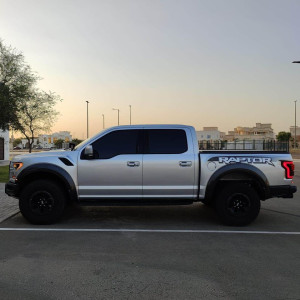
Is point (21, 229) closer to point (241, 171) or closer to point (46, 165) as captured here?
point (46, 165)

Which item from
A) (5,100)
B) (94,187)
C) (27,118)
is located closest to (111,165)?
(94,187)

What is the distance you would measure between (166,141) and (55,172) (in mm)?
2311

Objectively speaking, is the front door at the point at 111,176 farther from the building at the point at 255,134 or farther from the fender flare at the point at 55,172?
the building at the point at 255,134

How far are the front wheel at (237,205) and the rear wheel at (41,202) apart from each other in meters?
3.19

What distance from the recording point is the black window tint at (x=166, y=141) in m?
6.97

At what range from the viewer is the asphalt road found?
12.6 ft

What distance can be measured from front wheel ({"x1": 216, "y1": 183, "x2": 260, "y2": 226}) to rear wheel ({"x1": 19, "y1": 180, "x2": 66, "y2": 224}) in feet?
10.5

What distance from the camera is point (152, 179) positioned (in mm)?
6844

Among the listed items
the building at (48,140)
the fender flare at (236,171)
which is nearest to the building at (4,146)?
the fender flare at (236,171)

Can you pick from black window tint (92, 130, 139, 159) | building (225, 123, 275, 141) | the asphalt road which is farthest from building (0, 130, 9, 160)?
building (225, 123, 275, 141)

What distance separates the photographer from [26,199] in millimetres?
6836

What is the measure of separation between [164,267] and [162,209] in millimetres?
4045

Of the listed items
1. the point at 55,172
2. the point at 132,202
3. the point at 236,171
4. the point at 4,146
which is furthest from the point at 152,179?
the point at 4,146

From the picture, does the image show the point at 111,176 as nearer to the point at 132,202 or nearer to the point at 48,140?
the point at 132,202
